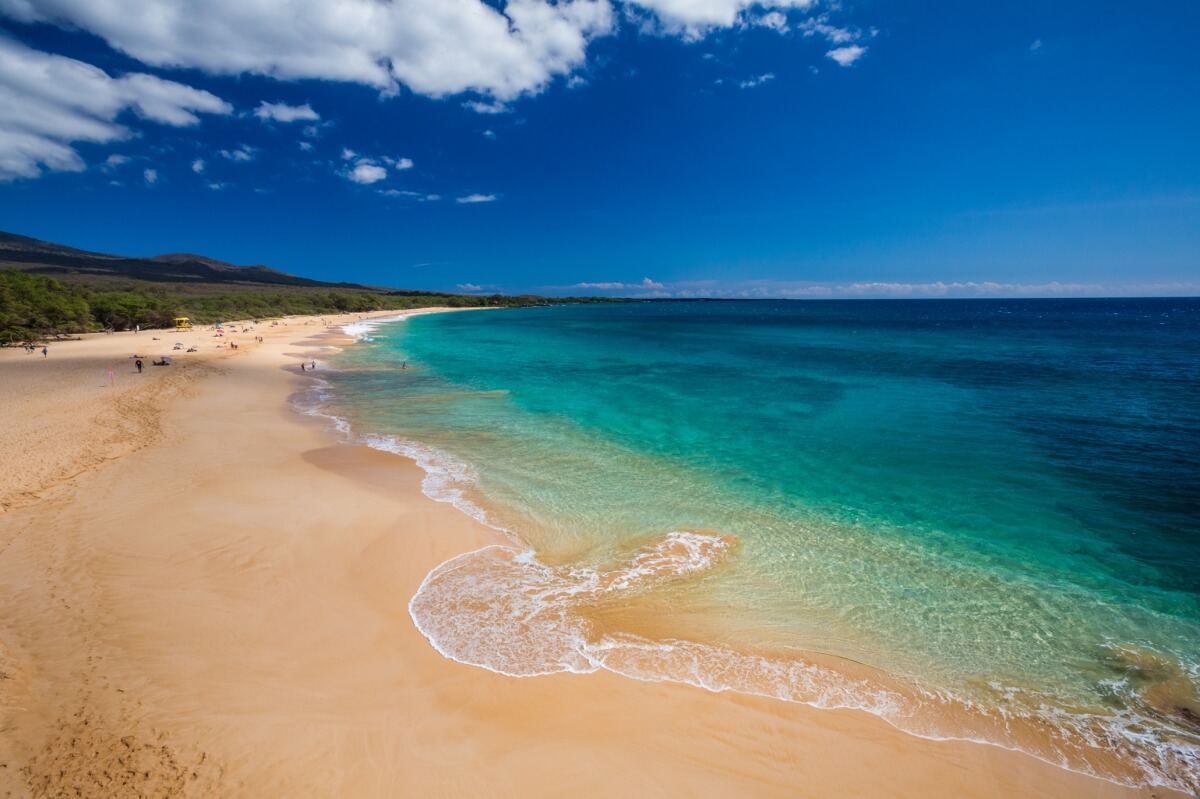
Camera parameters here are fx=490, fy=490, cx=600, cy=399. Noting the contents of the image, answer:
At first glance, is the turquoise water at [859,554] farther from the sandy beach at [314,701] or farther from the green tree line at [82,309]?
the green tree line at [82,309]

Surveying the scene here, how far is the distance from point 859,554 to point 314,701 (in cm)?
958

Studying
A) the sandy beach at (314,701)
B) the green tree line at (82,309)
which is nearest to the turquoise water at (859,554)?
the sandy beach at (314,701)

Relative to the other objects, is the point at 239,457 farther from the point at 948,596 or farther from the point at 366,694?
the point at 948,596

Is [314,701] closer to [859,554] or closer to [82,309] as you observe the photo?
[859,554]

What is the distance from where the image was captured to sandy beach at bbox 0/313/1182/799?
5082mm

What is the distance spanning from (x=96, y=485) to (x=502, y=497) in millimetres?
9538

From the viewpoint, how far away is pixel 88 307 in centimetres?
4391

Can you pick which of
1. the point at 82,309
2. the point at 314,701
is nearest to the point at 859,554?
the point at 314,701

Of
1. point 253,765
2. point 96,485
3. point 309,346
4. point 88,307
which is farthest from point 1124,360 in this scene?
point 88,307

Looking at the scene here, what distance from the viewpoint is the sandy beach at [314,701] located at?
508cm

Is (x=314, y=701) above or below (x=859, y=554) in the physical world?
above

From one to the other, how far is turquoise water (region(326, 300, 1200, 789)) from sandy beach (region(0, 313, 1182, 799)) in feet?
1.51

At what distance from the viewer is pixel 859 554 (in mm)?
9906

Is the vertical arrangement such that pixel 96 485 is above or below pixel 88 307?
below
